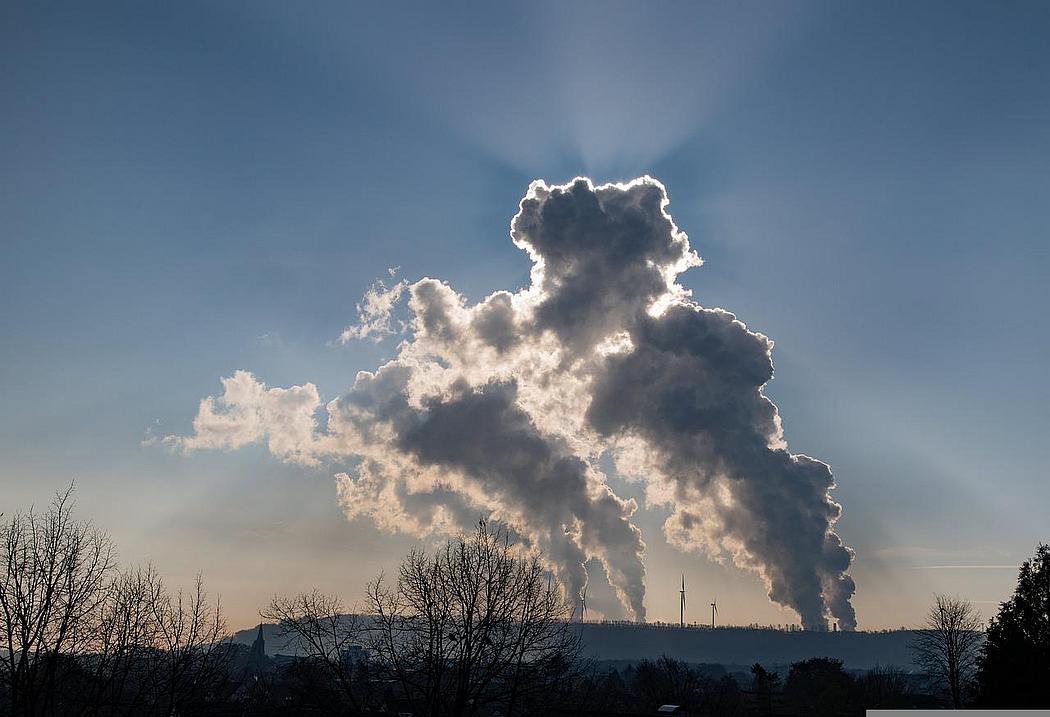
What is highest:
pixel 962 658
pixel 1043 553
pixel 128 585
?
pixel 1043 553

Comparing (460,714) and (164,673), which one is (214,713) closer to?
(164,673)

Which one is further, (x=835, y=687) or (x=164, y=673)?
(x=835, y=687)

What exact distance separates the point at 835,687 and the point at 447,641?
5039 cm

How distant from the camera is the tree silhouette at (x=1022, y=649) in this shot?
33.6 meters

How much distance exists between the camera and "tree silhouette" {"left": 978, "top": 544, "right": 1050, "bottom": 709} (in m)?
33.6

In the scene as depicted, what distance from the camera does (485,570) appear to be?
108 ft

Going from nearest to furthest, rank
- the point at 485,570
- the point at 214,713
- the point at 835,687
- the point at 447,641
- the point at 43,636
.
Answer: the point at 43,636 → the point at 447,641 → the point at 485,570 → the point at 214,713 → the point at 835,687

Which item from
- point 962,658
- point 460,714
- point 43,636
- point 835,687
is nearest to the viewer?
point 43,636

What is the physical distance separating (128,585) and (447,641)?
11611 mm

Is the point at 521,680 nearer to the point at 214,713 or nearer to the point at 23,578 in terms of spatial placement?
the point at 214,713

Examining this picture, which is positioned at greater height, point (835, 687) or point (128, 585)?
point (128, 585)

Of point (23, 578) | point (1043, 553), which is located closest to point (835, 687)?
point (1043, 553)

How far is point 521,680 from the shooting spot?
31.3 meters

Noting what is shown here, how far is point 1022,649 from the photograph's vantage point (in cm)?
3450
